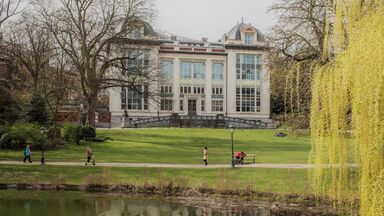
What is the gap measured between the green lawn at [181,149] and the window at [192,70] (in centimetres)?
2229

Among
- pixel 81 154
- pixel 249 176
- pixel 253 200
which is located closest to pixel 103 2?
pixel 81 154

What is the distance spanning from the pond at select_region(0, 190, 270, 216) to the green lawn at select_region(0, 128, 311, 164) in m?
9.31

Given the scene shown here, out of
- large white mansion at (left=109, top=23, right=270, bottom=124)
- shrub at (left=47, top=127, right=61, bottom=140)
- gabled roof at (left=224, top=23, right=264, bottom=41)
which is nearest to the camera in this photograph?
shrub at (left=47, top=127, right=61, bottom=140)

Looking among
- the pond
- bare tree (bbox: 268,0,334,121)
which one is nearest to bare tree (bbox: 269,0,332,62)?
bare tree (bbox: 268,0,334,121)

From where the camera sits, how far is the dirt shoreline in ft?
79.7

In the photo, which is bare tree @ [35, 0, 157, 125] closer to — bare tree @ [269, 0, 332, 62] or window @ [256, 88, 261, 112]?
bare tree @ [269, 0, 332, 62]

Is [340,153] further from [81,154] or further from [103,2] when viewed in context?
[103,2]

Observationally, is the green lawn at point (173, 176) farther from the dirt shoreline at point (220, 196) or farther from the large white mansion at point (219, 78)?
the large white mansion at point (219, 78)

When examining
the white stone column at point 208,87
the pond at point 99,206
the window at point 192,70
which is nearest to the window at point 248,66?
the white stone column at point 208,87

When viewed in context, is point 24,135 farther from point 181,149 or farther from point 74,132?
point 181,149

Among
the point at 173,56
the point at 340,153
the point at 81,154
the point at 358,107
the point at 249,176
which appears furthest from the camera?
the point at 173,56

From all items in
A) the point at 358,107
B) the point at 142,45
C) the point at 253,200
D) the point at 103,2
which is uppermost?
the point at 103,2

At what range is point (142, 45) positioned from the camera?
5131cm

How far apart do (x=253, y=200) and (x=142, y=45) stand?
2849 centimetres
